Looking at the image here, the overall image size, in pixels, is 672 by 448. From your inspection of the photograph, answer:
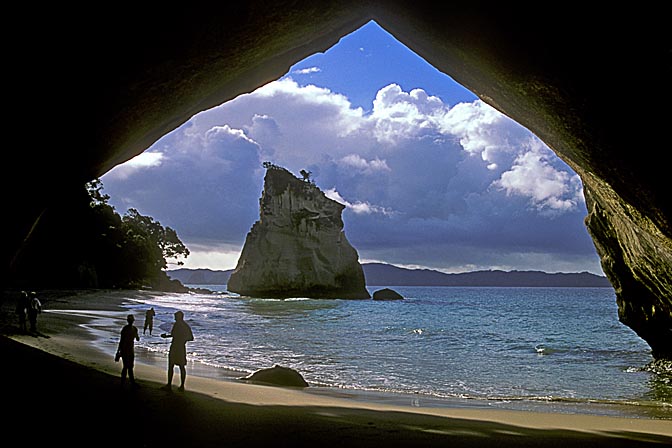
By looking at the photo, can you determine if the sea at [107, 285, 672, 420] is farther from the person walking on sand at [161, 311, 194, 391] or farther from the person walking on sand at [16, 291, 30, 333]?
the person walking on sand at [16, 291, 30, 333]

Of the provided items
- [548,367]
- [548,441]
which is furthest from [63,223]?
[548,441]

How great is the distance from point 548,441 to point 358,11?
629 centimetres

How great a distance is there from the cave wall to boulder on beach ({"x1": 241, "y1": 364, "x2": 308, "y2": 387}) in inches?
215

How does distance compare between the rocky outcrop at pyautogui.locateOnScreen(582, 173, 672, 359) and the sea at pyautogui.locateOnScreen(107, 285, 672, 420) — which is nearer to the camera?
the rocky outcrop at pyautogui.locateOnScreen(582, 173, 672, 359)

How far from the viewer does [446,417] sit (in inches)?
321

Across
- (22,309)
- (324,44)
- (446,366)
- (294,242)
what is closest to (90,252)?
(294,242)

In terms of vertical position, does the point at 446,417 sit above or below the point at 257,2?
below

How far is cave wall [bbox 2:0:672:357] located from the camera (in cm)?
482

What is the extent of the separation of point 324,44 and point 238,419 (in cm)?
652

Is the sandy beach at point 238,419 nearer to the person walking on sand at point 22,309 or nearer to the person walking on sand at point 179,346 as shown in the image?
the person walking on sand at point 179,346

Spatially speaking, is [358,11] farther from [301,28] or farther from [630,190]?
[630,190]

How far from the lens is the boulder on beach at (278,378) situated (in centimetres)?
1142

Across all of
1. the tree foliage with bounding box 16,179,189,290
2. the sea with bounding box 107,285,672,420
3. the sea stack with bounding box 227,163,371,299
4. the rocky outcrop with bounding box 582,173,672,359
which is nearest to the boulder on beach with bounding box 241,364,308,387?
the sea with bounding box 107,285,672,420

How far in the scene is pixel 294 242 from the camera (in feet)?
219
